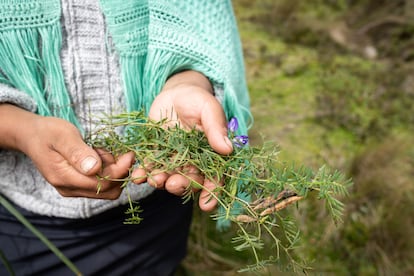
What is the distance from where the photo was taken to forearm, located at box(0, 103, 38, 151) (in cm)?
92

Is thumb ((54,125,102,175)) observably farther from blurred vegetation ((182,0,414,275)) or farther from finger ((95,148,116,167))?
blurred vegetation ((182,0,414,275))

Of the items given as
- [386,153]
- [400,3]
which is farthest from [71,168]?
[400,3]

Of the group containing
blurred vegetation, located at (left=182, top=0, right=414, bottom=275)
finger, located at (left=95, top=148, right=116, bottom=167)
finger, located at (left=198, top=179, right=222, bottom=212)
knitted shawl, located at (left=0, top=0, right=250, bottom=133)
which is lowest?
blurred vegetation, located at (left=182, top=0, right=414, bottom=275)

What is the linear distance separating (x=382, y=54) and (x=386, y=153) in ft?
5.95

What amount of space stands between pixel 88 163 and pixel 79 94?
30 cm

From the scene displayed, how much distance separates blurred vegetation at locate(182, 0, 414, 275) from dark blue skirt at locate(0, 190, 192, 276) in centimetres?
34

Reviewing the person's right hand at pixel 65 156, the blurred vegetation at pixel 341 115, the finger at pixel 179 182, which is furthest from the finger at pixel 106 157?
the blurred vegetation at pixel 341 115

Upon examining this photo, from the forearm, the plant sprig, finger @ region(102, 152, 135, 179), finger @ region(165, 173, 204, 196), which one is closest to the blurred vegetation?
the plant sprig

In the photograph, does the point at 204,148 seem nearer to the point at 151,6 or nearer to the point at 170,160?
the point at 170,160

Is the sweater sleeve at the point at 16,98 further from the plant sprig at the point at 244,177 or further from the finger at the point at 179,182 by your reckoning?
the finger at the point at 179,182

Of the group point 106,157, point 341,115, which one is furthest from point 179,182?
point 341,115

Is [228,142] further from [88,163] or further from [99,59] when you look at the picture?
[99,59]

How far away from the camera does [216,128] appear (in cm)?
85

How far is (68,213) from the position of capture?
1.08 meters
